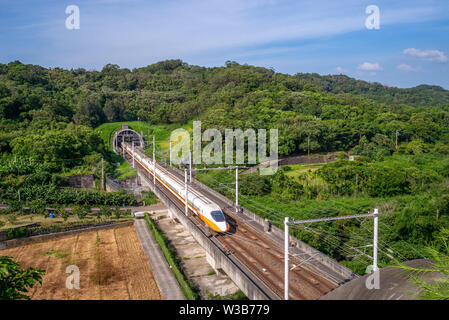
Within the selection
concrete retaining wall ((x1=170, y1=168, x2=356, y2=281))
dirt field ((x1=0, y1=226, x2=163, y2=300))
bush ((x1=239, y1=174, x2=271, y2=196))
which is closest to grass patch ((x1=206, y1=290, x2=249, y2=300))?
dirt field ((x1=0, y1=226, x2=163, y2=300))

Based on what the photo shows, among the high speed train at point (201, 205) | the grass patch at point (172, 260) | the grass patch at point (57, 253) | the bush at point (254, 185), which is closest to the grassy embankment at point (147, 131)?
the bush at point (254, 185)

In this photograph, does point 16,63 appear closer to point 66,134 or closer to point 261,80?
point 66,134

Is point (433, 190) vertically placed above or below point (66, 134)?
below

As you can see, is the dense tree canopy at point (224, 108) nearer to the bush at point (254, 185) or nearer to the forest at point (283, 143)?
the forest at point (283, 143)

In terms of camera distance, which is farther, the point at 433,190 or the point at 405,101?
the point at 405,101

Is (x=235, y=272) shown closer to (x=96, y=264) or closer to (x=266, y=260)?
(x=266, y=260)

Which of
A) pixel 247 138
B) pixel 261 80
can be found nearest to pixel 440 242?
pixel 247 138

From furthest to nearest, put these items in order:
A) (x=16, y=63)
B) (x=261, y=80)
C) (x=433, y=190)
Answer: (x=16, y=63) → (x=261, y=80) → (x=433, y=190)
